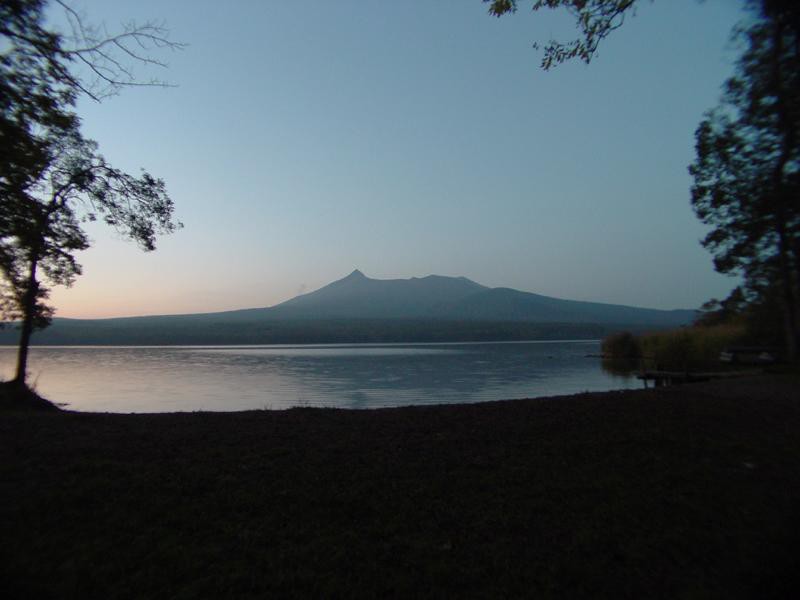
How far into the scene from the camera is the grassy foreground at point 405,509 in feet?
13.1

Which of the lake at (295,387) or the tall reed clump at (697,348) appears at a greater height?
the tall reed clump at (697,348)

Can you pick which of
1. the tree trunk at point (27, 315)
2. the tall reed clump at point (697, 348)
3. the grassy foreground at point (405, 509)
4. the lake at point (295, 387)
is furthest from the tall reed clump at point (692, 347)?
the tree trunk at point (27, 315)

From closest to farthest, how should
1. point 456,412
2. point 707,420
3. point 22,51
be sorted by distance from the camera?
point 22,51
point 707,420
point 456,412

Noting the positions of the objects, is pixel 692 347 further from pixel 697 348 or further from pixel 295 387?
pixel 295 387

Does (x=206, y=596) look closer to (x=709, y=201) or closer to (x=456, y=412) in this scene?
(x=456, y=412)

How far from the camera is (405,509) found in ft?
16.8

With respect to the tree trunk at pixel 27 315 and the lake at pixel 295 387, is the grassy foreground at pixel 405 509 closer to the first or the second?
the tree trunk at pixel 27 315

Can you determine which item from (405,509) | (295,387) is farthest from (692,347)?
(405,509)

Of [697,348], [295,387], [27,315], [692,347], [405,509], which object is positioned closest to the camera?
[405,509]

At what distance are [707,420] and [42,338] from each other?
469 ft

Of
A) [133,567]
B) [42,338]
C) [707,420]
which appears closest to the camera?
[133,567]

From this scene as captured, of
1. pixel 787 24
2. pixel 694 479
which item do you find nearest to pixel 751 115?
pixel 787 24

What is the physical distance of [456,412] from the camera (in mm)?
9375

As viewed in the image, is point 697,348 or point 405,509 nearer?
point 405,509
